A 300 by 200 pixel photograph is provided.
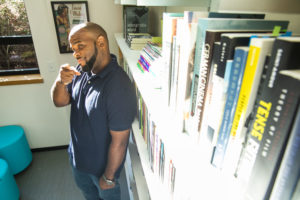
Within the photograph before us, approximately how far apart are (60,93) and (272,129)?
51.3 inches

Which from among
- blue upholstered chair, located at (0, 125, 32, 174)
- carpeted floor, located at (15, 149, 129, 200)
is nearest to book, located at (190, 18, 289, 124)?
carpeted floor, located at (15, 149, 129, 200)

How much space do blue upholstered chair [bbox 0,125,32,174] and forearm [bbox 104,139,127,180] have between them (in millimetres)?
1375

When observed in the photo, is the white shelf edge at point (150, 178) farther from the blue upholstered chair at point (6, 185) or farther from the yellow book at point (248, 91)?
the blue upholstered chair at point (6, 185)

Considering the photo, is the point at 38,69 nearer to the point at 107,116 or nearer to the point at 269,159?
the point at 107,116

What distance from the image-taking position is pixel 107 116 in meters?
1.16

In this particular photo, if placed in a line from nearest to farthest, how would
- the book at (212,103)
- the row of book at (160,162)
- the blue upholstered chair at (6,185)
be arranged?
1. the book at (212,103)
2. the row of book at (160,162)
3. the blue upholstered chair at (6,185)

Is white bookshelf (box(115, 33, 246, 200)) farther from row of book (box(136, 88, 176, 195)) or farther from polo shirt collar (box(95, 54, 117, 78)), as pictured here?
polo shirt collar (box(95, 54, 117, 78))

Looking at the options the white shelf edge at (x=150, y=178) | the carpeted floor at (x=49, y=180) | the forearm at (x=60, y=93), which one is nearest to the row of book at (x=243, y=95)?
the white shelf edge at (x=150, y=178)

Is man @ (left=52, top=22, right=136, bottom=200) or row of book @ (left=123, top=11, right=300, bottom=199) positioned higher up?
row of book @ (left=123, top=11, right=300, bottom=199)

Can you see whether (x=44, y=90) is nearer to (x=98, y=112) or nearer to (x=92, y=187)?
(x=92, y=187)

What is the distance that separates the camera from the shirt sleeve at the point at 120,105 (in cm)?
109

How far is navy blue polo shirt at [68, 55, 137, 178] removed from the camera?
43.6 inches

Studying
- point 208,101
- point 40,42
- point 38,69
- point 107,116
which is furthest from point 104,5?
point 208,101

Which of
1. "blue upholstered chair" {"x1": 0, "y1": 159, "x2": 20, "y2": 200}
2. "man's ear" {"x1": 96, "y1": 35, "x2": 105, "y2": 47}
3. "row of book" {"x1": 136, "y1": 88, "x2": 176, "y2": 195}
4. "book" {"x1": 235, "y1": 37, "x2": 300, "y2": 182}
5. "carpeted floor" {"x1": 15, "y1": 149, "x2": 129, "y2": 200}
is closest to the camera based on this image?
"book" {"x1": 235, "y1": 37, "x2": 300, "y2": 182}
